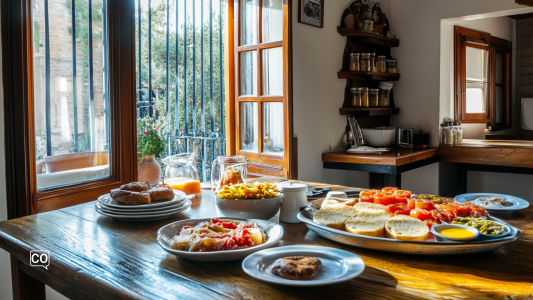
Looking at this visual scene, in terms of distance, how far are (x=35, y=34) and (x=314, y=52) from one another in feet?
6.21

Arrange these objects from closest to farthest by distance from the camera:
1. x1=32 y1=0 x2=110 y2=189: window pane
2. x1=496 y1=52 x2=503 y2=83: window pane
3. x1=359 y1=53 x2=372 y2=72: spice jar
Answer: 1. x1=32 y1=0 x2=110 y2=189: window pane
2. x1=359 y1=53 x2=372 y2=72: spice jar
3. x1=496 y1=52 x2=503 y2=83: window pane

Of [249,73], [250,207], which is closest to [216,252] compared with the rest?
[250,207]

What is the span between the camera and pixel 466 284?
2.68 ft

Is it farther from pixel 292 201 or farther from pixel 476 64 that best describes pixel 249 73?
pixel 476 64

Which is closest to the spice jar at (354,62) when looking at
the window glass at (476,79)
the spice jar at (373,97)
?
the spice jar at (373,97)

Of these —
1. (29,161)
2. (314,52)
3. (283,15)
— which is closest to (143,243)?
(29,161)

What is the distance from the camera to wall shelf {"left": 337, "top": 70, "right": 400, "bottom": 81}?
11.2 feet

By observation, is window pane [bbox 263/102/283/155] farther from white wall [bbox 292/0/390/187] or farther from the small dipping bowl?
the small dipping bowl

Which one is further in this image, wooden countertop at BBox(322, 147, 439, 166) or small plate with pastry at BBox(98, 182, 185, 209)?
wooden countertop at BBox(322, 147, 439, 166)

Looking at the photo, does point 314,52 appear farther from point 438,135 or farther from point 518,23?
point 518,23

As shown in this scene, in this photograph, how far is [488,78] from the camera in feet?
14.7

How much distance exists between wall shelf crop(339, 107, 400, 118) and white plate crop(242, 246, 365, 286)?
262cm
